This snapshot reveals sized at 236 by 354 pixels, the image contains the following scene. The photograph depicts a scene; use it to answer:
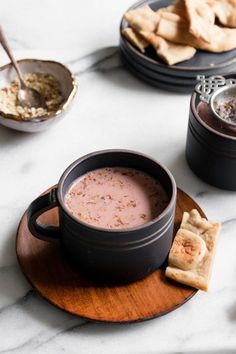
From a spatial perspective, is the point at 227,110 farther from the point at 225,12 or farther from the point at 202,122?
the point at 225,12

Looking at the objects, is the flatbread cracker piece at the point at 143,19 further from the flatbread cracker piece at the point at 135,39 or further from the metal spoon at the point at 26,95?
the metal spoon at the point at 26,95

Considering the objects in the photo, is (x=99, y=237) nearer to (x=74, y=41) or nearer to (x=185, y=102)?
(x=185, y=102)

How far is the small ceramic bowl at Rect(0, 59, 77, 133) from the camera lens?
3.26 feet

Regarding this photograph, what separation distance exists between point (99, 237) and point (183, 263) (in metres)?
0.13

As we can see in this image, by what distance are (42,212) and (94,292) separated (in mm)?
121

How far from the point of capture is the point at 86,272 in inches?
31.5

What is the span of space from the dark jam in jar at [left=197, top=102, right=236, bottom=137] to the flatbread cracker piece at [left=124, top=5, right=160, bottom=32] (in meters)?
0.25

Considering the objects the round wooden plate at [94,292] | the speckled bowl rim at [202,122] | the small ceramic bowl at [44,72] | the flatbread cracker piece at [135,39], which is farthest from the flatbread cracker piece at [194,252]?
the flatbread cracker piece at [135,39]

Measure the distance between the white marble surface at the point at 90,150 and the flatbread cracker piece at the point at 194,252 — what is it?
0.03 meters

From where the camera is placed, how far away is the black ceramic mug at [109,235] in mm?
743

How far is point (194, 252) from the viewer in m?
0.81

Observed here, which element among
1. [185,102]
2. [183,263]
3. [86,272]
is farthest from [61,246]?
[185,102]

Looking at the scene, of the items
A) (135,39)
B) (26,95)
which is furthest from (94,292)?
(135,39)

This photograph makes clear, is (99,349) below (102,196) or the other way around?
below
